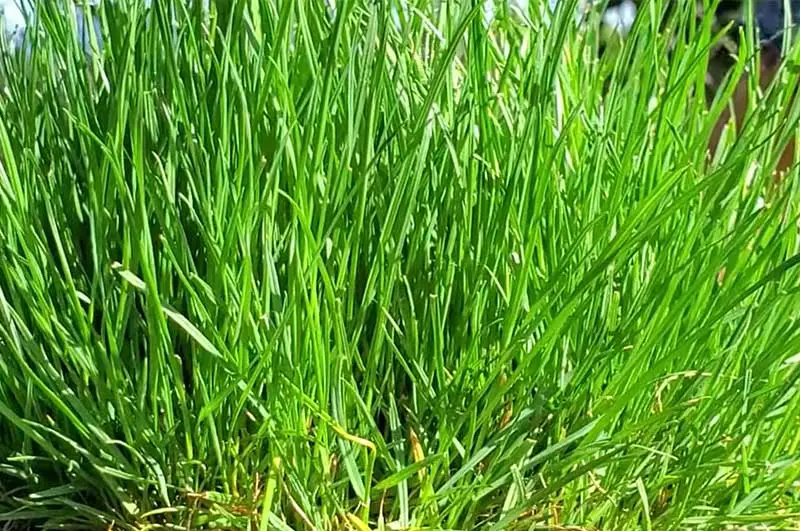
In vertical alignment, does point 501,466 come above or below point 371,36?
below

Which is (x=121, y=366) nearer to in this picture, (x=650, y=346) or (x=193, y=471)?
(x=193, y=471)

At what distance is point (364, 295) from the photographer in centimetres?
29

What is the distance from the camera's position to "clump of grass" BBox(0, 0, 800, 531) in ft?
0.91

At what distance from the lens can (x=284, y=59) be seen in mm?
287

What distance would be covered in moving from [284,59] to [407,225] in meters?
0.07

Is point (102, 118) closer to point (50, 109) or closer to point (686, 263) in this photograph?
point (50, 109)

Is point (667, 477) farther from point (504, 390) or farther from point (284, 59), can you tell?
point (284, 59)

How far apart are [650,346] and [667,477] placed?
5 centimetres

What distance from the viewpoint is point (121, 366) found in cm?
29

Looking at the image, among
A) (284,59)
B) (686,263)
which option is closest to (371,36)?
(284,59)

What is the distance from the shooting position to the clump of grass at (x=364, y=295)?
0.91 feet

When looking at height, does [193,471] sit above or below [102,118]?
below

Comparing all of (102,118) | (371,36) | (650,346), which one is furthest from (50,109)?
(650,346)

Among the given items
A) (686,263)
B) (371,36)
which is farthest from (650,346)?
(371,36)
